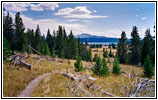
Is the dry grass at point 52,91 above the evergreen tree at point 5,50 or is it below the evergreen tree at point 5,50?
below

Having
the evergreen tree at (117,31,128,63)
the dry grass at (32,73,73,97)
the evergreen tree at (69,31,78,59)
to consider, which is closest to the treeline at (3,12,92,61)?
the evergreen tree at (69,31,78,59)

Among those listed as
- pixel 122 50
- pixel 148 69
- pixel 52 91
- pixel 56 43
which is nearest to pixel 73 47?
pixel 56 43

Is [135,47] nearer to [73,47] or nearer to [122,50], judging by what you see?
[122,50]

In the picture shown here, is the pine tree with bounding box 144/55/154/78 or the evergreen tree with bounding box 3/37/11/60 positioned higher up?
the evergreen tree with bounding box 3/37/11/60

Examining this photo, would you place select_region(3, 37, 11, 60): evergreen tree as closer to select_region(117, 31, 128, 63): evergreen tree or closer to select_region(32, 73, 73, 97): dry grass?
select_region(32, 73, 73, 97): dry grass

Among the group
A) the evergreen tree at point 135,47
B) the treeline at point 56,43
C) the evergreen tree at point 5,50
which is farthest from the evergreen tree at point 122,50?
the evergreen tree at point 5,50

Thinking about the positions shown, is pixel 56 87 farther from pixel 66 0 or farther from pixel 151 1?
pixel 151 1

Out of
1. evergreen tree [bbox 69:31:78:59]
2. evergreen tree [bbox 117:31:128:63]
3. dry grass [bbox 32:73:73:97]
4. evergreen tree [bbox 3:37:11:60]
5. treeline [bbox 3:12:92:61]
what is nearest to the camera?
dry grass [bbox 32:73:73:97]

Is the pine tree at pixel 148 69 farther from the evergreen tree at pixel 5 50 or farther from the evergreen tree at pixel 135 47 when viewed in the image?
the evergreen tree at pixel 135 47

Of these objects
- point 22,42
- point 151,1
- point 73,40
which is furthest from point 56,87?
point 73,40

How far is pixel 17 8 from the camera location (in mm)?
6586

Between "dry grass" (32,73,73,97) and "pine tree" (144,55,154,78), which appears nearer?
"dry grass" (32,73,73,97)

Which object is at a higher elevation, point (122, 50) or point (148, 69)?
point (122, 50)

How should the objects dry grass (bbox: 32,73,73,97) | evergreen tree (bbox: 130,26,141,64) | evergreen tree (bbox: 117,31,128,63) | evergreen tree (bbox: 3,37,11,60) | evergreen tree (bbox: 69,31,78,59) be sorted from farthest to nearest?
evergreen tree (bbox: 69,31,78,59) → evergreen tree (bbox: 117,31,128,63) → evergreen tree (bbox: 130,26,141,64) → evergreen tree (bbox: 3,37,11,60) → dry grass (bbox: 32,73,73,97)
